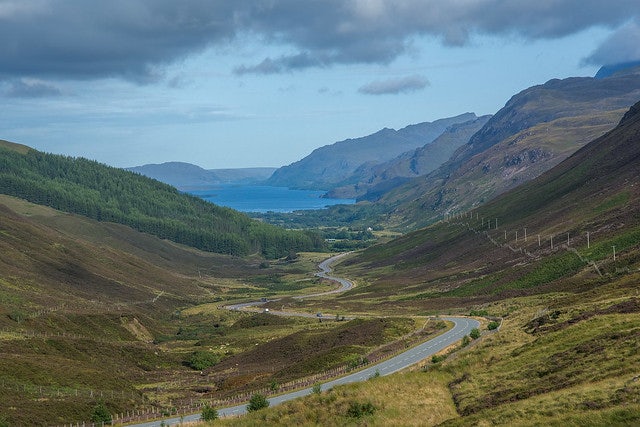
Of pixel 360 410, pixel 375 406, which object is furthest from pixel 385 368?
pixel 360 410

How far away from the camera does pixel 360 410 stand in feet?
158

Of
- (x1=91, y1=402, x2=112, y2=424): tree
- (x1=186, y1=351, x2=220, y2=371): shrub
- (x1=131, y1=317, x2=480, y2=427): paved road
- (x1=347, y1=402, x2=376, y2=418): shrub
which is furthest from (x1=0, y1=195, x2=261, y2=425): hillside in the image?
(x1=347, y1=402, x2=376, y2=418): shrub

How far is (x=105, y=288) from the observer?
19338 centimetres

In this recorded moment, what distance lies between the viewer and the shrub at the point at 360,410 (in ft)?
156

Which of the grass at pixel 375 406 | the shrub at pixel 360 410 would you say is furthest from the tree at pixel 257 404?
the shrub at pixel 360 410

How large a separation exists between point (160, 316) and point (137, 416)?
117 metres

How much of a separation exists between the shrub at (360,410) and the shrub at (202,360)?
66.7 metres

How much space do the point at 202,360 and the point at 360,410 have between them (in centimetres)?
7042

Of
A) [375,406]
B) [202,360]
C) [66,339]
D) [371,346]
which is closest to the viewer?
[375,406]

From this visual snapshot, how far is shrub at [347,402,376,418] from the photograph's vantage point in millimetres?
47625

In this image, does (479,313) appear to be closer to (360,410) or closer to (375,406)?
(375,406)

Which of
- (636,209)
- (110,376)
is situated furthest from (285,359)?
(636,209)

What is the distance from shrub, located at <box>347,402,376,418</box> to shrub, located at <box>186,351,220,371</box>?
2624 inches

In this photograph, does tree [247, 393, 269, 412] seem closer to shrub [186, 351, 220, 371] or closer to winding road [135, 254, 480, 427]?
winding road [135, 254, 480, 427]
